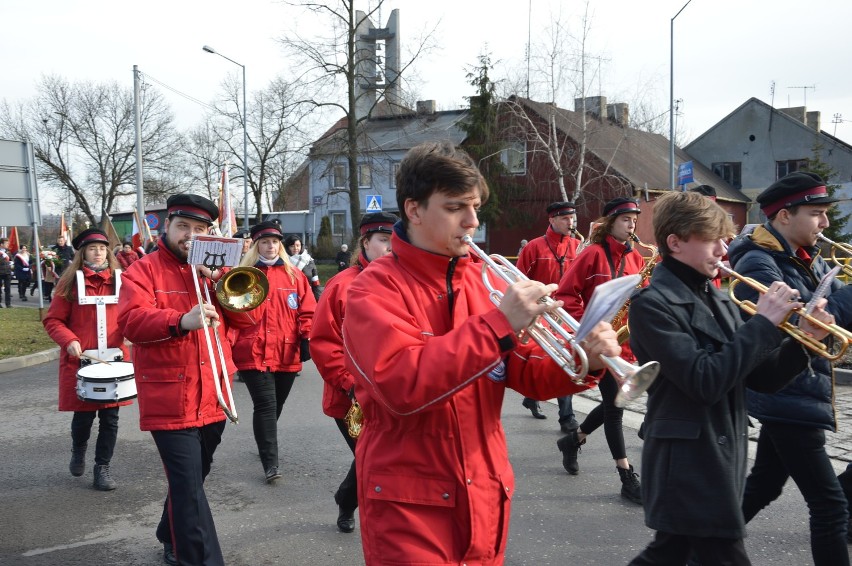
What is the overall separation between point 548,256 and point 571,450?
2.62 metres

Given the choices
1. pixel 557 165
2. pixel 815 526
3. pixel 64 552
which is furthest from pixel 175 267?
pixel 557 165

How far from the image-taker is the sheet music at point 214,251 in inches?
157

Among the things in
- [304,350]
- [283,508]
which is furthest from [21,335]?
[283,508]

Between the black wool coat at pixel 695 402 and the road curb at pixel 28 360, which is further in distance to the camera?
the road curb at pixel 28 360

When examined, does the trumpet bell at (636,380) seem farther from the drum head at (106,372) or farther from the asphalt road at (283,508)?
the drum head at (106,372)

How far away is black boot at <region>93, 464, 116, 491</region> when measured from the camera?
5863 mm

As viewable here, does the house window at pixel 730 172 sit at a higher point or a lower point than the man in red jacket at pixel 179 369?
higher

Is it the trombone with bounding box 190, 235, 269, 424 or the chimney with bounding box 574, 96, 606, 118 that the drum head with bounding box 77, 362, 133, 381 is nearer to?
the trombone with bounding box 190, 235, 269, 424

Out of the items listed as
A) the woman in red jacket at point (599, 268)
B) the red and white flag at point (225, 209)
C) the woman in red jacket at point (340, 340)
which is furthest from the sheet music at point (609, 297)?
the woman in red jacket at point (599, 268)

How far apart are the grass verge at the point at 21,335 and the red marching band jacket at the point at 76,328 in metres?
7.15

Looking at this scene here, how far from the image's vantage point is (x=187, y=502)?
384cm

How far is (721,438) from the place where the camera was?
9.59 ft

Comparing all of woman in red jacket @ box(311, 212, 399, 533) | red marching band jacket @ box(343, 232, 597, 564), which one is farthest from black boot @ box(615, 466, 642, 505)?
red marching band jacket @ box(343, 232, 597, 564)

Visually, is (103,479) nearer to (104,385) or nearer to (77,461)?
(77,461)
